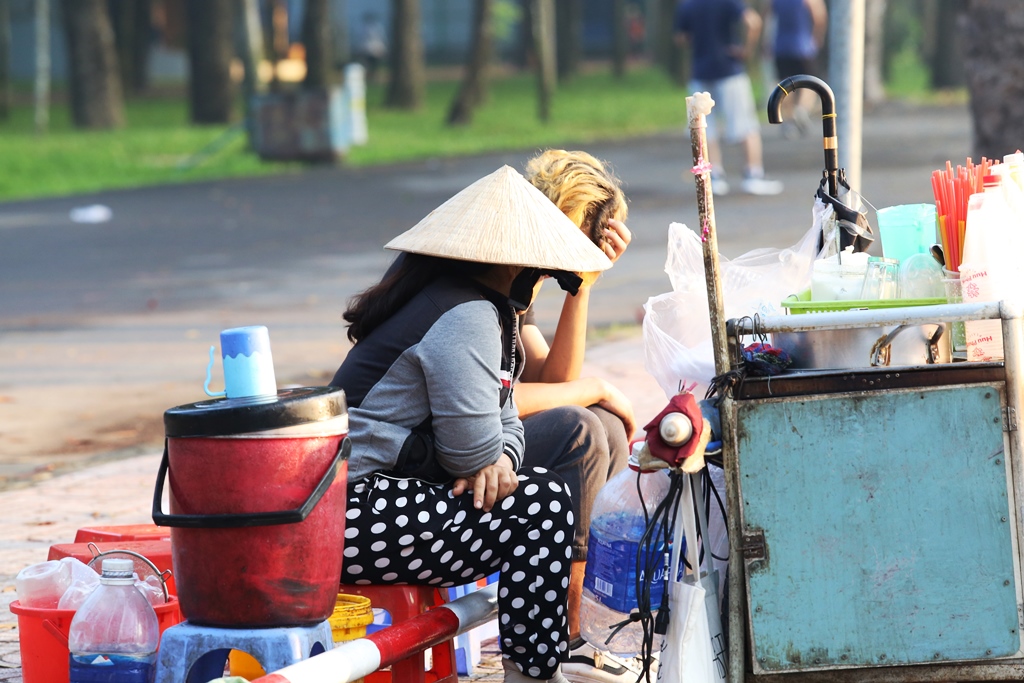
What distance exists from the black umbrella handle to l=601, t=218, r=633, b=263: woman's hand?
452 millimetres

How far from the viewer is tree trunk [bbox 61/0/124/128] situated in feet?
77.5

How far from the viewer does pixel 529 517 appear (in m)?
2.90

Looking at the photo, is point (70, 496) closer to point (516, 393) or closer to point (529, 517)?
point (516, 393)

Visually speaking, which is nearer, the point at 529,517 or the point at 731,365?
the point at 731,365

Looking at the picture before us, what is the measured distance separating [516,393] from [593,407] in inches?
8.9

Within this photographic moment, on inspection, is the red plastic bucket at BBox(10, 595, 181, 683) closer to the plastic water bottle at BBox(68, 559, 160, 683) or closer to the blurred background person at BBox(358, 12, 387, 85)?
the plastic water bottle at BBox(68, 559, 160, 683)

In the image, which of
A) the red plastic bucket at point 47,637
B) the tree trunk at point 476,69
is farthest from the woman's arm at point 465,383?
the tree trunk at point 476,69

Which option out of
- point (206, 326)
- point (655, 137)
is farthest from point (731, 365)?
point (655, 137)

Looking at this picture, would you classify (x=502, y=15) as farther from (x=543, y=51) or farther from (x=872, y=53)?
(x=543, y=51)

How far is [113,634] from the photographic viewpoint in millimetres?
2703

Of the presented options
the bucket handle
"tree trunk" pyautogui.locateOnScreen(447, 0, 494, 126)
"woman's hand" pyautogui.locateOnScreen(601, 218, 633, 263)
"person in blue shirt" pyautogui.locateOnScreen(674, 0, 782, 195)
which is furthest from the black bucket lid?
"tree trunk" pyautogui.locateOnScreen(447, 0, 494, 126)

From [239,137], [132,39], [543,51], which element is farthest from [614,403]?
[132,39]

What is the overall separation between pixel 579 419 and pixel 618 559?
0.54 meters

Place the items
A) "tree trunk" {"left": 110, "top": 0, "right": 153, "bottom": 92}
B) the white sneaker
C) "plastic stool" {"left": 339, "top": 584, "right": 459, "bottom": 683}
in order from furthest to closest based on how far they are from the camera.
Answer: "tree trunk" {"left": 110, "top": 0, "right": 153, "bottom": 92} < the white sneaker < "plastic stool" {"left": 339, "top": 584, "right": 459, "bottom": 683}
